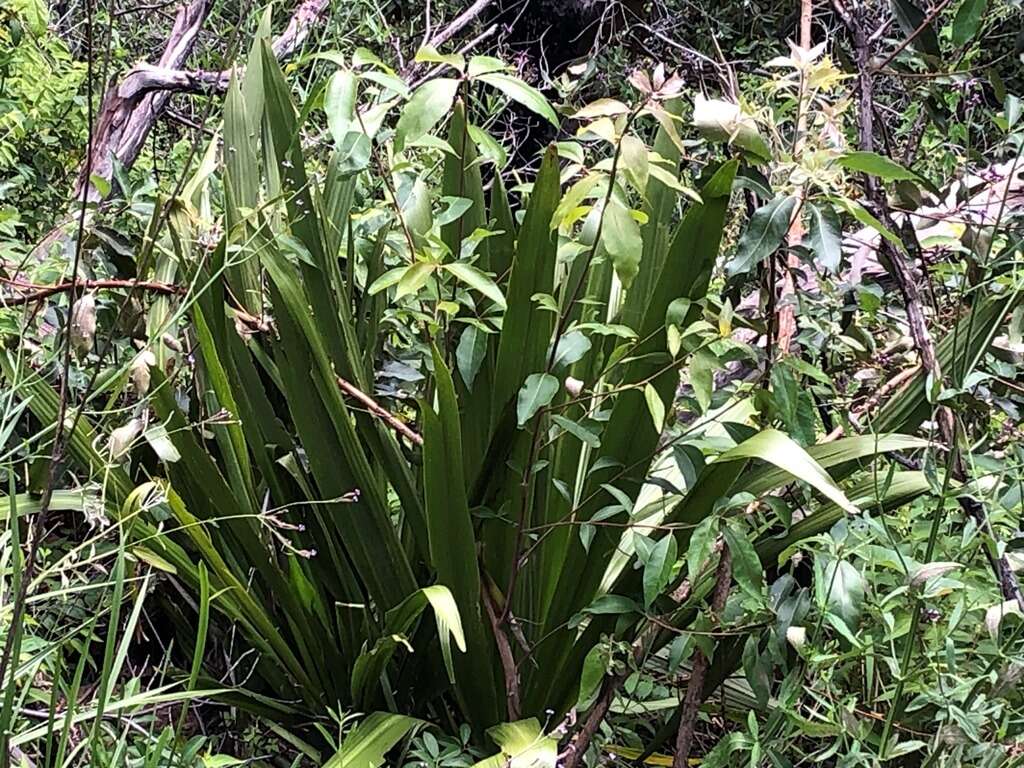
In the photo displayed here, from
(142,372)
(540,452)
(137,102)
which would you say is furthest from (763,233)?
(137,102)

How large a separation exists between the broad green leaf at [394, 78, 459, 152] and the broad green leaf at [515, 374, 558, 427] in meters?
0.27

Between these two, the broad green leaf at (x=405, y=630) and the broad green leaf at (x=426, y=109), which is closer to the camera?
the broad green leaf at (x=426, y=109)

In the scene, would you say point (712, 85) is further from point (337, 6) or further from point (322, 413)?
point (322, 413)

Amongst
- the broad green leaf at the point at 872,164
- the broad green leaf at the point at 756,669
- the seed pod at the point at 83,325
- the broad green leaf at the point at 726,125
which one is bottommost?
the broad green leaf at the point at 756,669

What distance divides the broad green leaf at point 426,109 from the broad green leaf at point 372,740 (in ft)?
2.01

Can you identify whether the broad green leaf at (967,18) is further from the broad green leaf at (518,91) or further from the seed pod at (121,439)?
the seed pod at (121,439)

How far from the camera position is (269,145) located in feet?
4.47

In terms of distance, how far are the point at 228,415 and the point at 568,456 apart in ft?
1.35

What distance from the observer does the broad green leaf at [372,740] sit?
3.17ft

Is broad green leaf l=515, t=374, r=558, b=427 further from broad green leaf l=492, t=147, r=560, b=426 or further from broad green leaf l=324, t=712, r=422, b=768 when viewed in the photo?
broad green leaf l=324, t=712, r=422, b=768

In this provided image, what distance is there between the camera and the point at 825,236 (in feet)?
2.86

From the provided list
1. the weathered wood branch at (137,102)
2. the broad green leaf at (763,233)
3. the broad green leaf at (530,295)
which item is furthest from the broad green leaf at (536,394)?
the weathered wood branch at (137,102)

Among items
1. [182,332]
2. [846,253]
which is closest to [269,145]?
[182,332]

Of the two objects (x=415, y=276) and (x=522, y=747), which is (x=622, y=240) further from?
(x=522, y=747)
